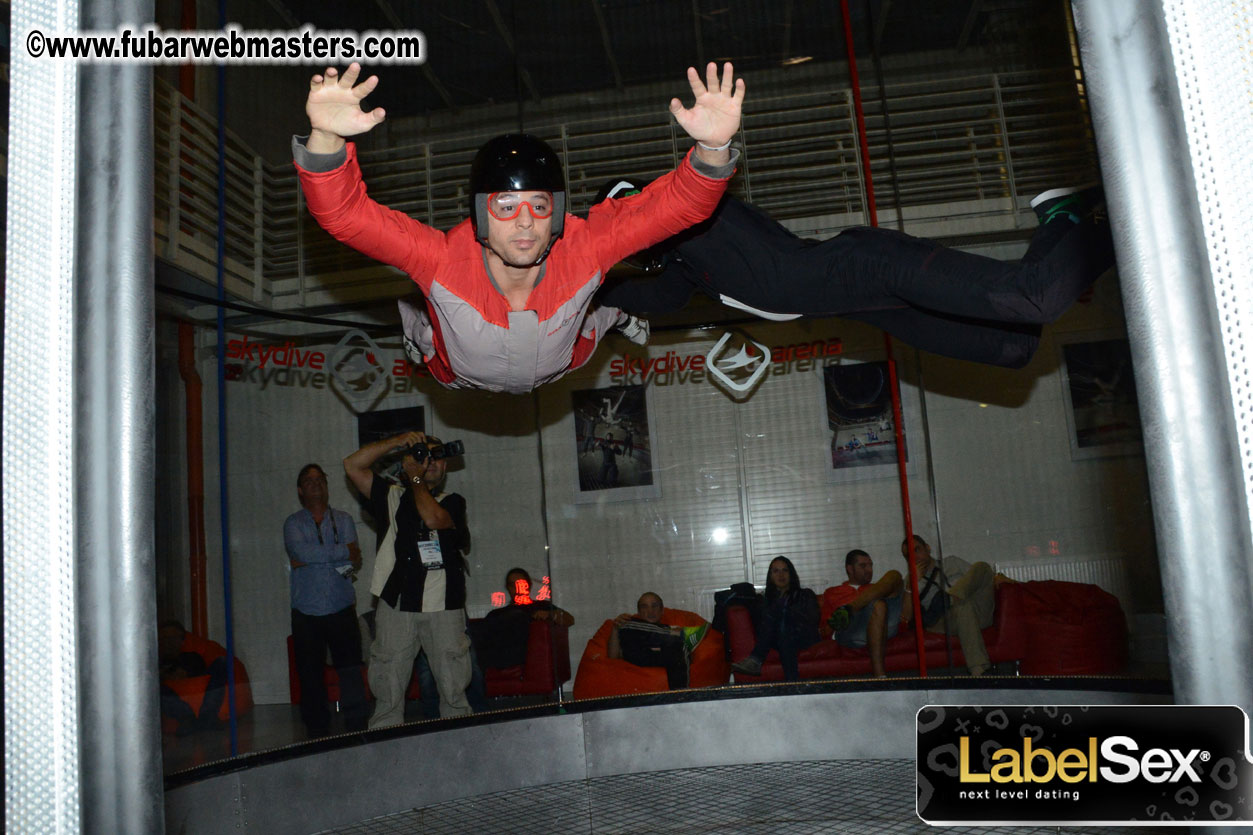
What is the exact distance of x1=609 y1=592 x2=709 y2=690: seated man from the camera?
14.9 ft

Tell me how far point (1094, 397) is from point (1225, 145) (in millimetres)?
4189

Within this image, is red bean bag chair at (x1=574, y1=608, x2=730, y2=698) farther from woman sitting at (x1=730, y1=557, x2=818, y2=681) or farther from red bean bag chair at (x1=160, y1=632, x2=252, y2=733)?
red bean bag chair at (x1=160, y1=632, x2=252, y2=733)

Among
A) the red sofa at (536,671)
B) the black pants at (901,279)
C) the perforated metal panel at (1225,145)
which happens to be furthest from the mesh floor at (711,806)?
the perforated metal panel at (1225,145)

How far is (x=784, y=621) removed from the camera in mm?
4648

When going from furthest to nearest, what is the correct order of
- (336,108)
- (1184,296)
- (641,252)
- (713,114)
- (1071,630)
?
(1071,630) < (641,252) < (713,114) < (336,108) < (1184,296)

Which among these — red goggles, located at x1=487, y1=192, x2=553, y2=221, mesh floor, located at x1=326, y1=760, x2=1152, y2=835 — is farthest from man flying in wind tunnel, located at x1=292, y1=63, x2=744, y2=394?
mesh floor, located at x1=326, y1=760, x2=1152, y2=835

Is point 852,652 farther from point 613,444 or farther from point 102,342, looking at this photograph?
A: point 102,342

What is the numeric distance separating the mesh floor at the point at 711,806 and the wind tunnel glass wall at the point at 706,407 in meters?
0.89

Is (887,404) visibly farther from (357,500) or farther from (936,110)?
(357,500)

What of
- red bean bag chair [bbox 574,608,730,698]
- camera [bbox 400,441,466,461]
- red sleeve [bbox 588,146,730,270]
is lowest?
red bean bag chair [bbox 574,608,730,698]

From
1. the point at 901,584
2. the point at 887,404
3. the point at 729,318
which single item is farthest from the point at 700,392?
the point at 901,584

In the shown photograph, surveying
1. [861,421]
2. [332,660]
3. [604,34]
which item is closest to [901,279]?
[861,421]

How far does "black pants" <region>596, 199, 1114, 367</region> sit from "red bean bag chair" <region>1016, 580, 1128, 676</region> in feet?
6.81

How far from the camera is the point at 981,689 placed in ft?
12.0
